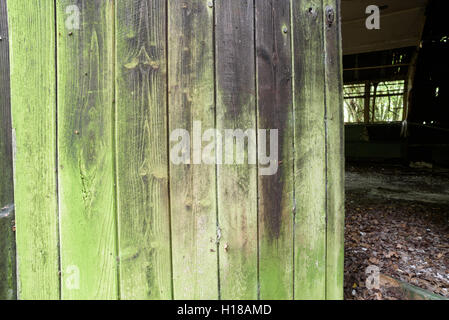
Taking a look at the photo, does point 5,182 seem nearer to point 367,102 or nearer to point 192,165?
point 192,165

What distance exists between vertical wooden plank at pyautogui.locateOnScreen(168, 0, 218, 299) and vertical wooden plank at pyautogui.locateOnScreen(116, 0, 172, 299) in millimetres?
39

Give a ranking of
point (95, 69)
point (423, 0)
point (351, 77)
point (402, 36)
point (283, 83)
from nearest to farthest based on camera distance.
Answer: point (95, 69) < point (283, 83) < point (423, 0) < point (402, 36) < point (351, 77)

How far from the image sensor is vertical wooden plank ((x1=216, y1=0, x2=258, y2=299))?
968 millimetres

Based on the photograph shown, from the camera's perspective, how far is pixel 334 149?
1.08m

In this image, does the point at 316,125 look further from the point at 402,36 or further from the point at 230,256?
the point at 402,36

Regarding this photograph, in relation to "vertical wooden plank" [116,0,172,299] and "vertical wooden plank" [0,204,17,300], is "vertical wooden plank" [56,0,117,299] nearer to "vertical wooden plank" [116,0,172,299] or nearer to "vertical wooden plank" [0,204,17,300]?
"vertical wooden plank" [116,0,172,299]

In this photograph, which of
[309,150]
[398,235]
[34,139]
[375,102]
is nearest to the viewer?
[34,139]

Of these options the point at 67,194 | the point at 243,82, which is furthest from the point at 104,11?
the point at 67,194

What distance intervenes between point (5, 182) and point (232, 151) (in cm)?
98

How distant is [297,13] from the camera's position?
103 cm

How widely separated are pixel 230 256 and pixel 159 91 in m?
0.70

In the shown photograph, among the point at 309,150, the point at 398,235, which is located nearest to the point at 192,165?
the point at 309,150

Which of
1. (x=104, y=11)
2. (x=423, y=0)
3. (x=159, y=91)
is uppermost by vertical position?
(x=423, y=0)

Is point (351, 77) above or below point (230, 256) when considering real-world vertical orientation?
above
